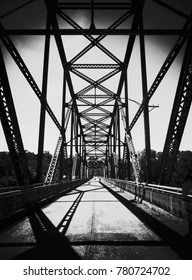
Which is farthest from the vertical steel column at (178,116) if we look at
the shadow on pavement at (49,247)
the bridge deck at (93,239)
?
the shadow on pavement at (49,247)

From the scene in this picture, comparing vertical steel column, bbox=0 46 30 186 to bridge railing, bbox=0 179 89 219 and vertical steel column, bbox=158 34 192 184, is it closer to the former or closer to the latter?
bridge railing, bbox=0 179 89 219

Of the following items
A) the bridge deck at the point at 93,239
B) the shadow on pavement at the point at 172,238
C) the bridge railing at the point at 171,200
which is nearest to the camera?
the bridge deck at the point at 93,239

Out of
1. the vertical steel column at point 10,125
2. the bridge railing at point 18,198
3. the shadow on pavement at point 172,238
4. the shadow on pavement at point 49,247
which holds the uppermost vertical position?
the vertical steel column at point 10,125

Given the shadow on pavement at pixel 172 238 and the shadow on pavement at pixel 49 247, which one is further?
the shadow on pavement at pixel 172 238

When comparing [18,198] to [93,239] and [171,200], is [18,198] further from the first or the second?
[171,200]

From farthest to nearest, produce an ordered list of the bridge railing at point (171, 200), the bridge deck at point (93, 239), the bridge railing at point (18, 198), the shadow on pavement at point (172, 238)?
the bridge railing at point (18, 198), the bridge railing at point (171, 200), the shadow on pavement at point (172, 238), the bridge deck at point (93, 239)

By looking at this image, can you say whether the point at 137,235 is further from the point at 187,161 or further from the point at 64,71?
the point at 187,161

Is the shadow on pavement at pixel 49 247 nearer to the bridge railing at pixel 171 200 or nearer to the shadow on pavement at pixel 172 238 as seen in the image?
the shadow on pavement at pixel 172 238

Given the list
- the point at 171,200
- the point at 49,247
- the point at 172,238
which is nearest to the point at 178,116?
the point at 171,200

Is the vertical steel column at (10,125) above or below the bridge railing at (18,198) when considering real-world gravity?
above

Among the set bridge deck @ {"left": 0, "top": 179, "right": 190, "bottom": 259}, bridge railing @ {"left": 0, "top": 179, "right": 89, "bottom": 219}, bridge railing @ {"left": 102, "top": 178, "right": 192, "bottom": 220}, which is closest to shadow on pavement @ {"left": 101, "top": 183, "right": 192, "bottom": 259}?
bridge deck @ {"left": 0, "top": 179, "right": 190, "bottom": 259}

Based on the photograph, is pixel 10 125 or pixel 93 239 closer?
pixel 93 239
